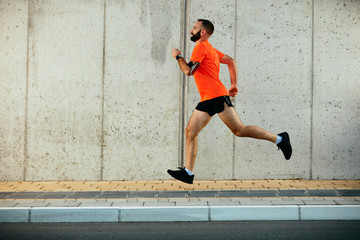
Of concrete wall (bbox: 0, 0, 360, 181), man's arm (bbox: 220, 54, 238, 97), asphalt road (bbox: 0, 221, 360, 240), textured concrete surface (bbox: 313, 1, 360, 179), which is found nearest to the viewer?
asphalt road (bbox: 0, 221, 360, 240)

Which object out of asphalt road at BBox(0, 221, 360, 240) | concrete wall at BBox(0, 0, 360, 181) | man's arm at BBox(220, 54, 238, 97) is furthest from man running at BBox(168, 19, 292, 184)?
asphalt road at BBox(0, 221, 360, 240)

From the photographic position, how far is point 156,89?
8.31 metres

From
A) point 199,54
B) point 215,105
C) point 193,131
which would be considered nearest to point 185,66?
point 199,54

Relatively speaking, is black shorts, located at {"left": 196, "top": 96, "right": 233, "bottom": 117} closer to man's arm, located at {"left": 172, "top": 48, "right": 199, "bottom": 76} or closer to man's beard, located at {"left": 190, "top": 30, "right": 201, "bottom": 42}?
man's arm, located at {"left": 172, "top": 48, "right": 199, "bottom": 76}

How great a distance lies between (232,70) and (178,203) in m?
2.49

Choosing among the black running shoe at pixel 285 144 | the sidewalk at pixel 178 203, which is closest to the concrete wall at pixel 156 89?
the sidewalk at pixel 178 203

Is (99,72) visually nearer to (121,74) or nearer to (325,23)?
(121,74)

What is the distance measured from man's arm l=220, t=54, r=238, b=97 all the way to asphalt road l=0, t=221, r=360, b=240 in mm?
2497

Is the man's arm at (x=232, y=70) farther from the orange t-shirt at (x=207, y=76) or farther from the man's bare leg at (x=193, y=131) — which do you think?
the man's bare leg at (x=193, y=131)

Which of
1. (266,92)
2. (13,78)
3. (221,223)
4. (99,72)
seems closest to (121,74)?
(99,72)

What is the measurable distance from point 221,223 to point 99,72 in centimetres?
375

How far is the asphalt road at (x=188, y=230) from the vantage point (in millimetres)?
4918

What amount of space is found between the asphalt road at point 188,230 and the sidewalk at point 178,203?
5.6 inches

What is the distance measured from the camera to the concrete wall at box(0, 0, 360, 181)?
8.25 m
